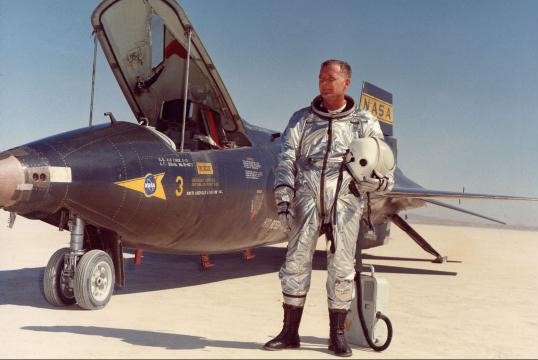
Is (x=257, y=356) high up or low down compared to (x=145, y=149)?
down

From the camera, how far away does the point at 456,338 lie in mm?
5672

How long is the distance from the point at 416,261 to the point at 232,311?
9997mm

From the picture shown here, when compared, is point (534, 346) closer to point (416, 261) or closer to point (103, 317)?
point (103, 317)

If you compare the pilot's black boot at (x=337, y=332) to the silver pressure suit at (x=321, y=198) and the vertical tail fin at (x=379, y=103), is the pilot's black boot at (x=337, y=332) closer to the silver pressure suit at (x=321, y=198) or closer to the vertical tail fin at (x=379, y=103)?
the silver pressure suit at (x=321, y=198)

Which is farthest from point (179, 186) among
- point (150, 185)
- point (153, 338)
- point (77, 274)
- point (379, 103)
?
point (379, 103)

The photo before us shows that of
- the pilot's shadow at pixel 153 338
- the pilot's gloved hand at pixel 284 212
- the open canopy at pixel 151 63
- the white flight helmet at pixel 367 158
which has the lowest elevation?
the pilot's shadow at pixel 153 338

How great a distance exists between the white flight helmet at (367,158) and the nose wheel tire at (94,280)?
11.6 feet

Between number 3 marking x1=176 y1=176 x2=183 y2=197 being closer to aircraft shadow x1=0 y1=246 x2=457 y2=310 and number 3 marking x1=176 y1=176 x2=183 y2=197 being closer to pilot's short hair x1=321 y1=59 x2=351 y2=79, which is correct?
aircraft shadow x1=0 y1=246 x2=457 y2=310

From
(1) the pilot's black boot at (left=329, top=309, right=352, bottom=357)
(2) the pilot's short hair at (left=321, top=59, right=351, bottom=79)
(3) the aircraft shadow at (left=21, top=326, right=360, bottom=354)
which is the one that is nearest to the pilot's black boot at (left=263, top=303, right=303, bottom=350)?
(3) the aircraft shadow at (left=21, top=326, right=360, bottom=354)

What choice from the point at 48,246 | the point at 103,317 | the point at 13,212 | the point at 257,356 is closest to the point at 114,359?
the point at 257,356

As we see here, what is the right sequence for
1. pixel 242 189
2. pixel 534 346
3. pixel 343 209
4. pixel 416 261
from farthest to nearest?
1. pixel 416 261
2. pixel 242 189
3. pixel 534 346
4. pixel 343 209

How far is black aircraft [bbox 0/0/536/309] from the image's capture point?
20.7 ft

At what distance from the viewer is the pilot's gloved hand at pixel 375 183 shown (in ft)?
15.4

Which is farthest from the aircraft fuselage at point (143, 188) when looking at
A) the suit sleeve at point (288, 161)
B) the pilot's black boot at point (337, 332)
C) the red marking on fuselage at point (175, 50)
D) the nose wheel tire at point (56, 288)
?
the pilot's black boot at point (337, 332)
